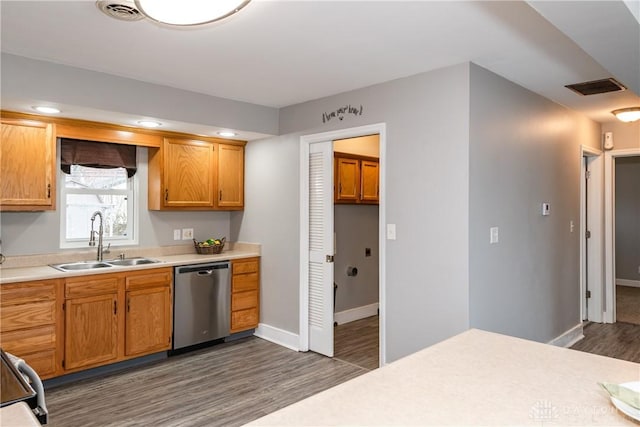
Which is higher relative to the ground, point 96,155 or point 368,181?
point 96,155

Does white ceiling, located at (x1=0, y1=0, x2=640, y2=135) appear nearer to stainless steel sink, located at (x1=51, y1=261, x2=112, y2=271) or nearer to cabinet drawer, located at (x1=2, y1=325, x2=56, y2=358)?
stainless steel sink, located at (x1=51, y1=261, x2=112, y2=271)

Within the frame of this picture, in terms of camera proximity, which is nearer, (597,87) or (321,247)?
(597,87)

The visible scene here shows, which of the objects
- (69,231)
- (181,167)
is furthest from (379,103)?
(69,231)

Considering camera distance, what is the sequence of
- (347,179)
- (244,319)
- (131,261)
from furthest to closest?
(347,179) → (244,319) → (131,261)

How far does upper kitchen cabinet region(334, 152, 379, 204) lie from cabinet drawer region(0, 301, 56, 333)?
2932 mm

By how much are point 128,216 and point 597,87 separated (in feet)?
14.4

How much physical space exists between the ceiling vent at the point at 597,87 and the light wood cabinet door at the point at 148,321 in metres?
3.92

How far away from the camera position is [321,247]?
13.3 feet

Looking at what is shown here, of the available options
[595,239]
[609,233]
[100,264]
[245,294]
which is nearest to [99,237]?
[100,264]

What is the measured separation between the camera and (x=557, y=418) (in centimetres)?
106

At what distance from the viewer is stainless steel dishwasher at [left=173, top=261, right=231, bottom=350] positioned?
3975 millimetres

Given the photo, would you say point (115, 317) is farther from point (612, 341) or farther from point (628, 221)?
point (628, 221)

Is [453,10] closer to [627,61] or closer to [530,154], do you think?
[627,61]

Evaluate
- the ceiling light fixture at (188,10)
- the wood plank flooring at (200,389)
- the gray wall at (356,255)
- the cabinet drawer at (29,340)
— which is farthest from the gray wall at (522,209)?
the cabinet drawer at (29,340)
